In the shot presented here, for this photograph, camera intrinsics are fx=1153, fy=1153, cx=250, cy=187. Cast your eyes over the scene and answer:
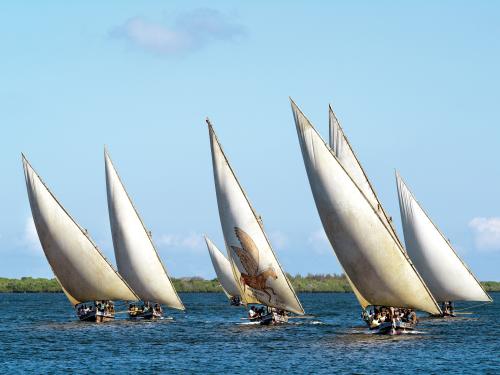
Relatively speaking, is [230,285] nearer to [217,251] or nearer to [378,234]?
[217,251]

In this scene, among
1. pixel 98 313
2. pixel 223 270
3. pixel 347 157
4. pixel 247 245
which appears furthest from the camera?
pixel 223 270

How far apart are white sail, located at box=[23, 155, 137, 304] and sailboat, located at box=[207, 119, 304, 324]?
13.0 m

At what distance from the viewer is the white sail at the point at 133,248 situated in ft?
362

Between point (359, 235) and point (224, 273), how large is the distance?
8513cm

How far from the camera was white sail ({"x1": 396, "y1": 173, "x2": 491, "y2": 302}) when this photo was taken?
A: 114812mm

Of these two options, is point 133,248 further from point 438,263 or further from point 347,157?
point 438,263

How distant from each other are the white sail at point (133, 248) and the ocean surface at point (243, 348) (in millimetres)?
3840

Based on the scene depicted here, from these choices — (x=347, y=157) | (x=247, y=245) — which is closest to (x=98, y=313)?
(x=247, y=245)

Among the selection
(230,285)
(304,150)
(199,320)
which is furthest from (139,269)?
(230,285)

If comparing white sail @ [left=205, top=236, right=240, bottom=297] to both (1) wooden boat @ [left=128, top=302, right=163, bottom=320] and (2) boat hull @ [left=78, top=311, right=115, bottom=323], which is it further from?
(2) boat hull @ [left=78, top=311, right=115, bottom=323]

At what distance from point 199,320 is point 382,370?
56.1 metres

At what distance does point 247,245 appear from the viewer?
9606cm

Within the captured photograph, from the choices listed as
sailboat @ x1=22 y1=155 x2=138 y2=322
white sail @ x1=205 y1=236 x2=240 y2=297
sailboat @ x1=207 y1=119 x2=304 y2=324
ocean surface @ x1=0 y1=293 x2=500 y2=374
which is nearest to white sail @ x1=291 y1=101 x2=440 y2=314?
ocean surface @ x1=0 y1=293 x2=500 y2=374

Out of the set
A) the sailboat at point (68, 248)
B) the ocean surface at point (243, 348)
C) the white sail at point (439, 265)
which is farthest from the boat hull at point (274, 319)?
the white sail at point (439, 265)
